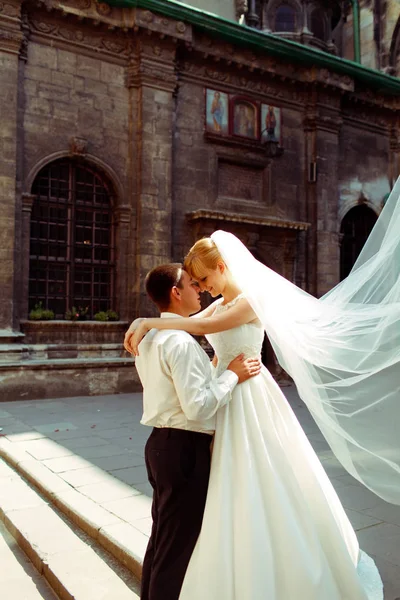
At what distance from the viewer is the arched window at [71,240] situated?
12.5 meters

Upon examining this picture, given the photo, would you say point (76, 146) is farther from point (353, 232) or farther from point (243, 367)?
point (243, 367)

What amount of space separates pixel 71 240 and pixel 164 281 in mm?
10465

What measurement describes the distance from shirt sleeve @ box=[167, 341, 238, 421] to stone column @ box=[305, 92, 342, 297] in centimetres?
1342

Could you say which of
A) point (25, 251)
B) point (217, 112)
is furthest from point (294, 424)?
point (217, 112)

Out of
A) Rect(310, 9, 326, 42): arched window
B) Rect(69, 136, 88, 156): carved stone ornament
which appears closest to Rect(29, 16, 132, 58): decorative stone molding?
Rect(69, 136, 88, 156): carved stone ornament

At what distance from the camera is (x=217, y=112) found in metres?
14.6

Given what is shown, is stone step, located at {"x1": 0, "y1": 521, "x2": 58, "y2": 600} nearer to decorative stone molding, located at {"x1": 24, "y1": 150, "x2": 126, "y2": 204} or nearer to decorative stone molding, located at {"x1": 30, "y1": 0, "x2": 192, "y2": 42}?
decorative stone molding, located at {"x1": 24, "y1": 150, "x2": 126, "y2": 204}

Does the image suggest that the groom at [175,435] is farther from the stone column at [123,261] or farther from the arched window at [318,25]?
the arched window at [318,25]

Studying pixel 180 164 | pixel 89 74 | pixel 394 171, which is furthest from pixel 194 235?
pixel 394 171

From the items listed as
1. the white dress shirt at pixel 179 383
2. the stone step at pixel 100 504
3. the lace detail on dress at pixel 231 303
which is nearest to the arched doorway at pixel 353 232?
the stone step at pixel 100 504

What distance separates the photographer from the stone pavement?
4094mm

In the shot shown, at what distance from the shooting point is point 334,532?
293cm

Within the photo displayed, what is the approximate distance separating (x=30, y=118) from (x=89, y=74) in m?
1.89

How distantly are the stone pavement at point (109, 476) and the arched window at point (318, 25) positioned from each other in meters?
16.2
